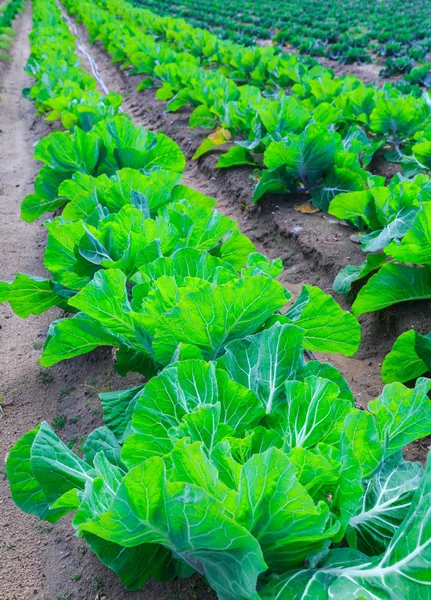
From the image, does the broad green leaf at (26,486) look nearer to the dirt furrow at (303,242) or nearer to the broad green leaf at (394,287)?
the dirt furrow at (303,242)

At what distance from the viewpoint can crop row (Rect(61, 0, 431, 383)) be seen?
11.1 ft

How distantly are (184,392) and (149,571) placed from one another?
62 centimetres

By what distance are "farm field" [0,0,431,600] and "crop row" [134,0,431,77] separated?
740cm

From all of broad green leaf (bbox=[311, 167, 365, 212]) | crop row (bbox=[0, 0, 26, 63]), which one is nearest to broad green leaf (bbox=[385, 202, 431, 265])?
broad green leaf (bbox=[311, 167, 365, 212])

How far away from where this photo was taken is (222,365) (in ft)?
6.57

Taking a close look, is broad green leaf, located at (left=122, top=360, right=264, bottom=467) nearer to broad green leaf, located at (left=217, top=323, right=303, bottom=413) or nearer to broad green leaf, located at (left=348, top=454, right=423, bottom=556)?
broad green leaf, located at (left=217, top=323, right=303, bottom=413)

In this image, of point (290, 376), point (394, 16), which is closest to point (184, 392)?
point (290, 376)

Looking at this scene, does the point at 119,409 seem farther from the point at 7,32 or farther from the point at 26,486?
the point at 7,32

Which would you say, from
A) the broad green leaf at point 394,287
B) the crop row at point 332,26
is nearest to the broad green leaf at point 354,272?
the broad green leaf at point 394,287

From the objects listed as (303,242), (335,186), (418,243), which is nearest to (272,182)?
(335,186)

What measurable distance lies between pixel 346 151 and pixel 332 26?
1721 centimetres

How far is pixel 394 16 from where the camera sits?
69.1 feet

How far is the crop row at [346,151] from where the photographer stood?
338 centimetres

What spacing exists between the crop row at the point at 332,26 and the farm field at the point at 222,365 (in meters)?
7.40
